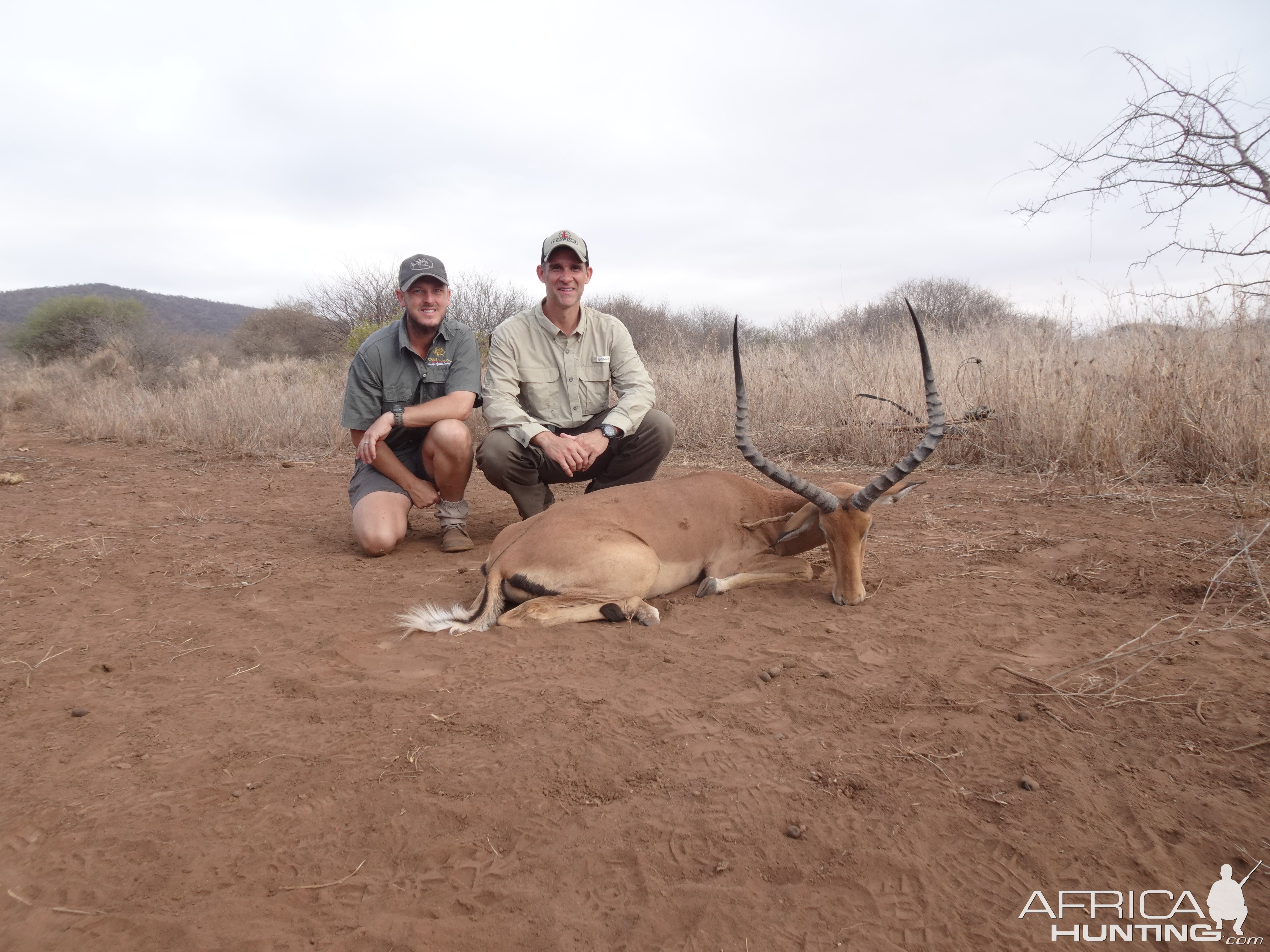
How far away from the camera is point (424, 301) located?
569 cm

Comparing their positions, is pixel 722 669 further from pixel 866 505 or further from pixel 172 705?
pixel 172 705

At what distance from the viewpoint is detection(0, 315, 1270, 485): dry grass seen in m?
6.50

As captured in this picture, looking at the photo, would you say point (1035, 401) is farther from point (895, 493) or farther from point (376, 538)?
point (376, 538)

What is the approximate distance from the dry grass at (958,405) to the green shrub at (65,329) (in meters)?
10.3

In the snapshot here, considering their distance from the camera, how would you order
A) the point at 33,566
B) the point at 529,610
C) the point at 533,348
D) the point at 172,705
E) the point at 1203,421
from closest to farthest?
the point at 172,705 → the point at 529,610 → the point at 33,566 → the point at 533,348 → the point at 1203,421

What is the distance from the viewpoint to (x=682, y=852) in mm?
2135

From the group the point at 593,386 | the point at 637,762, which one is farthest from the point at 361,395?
the point at 637,762

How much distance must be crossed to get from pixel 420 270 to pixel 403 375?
84 cm

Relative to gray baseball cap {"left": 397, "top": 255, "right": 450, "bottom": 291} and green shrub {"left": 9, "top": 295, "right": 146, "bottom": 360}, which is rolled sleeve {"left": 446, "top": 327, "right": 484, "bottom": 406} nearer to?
gray baseball cap {"left": 397, "top": 255, "right": 450, "bottom": 291}

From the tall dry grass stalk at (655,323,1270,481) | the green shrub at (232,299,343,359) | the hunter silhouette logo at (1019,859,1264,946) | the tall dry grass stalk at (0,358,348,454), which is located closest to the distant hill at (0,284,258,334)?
the green shrub at (232,299,343,359)

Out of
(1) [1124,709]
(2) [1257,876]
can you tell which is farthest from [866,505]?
(2) [1257,876]

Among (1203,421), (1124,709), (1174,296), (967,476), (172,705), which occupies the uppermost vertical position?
(1174,296)

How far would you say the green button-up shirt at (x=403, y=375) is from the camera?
5766 mm

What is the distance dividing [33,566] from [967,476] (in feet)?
25.3
